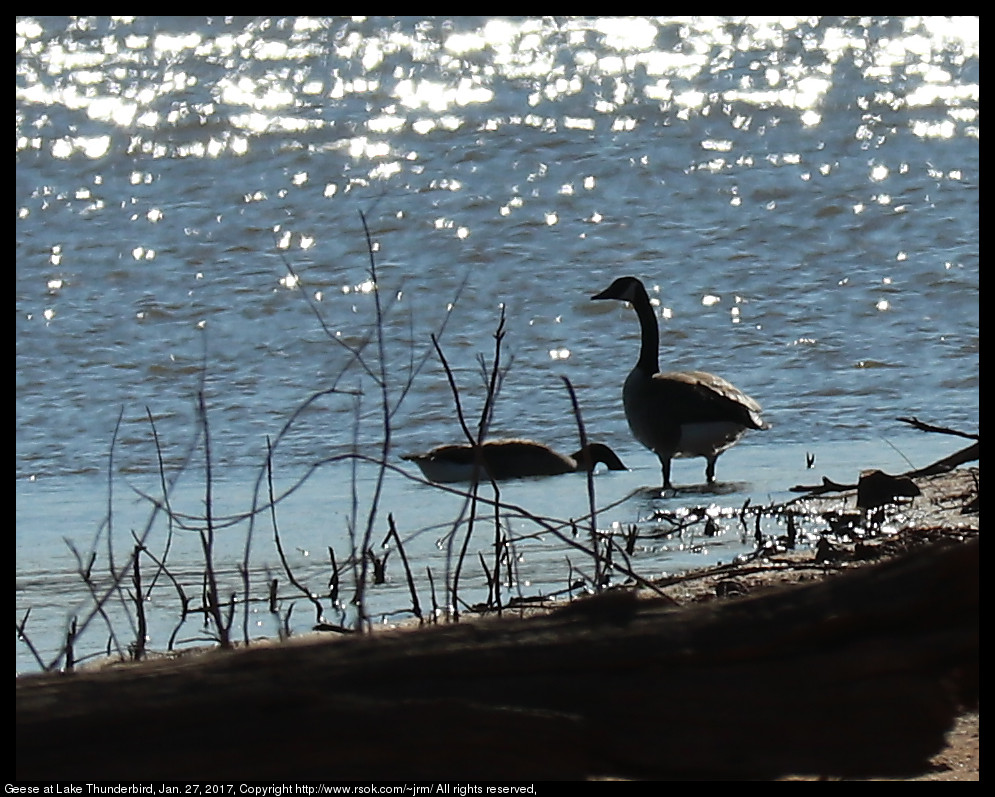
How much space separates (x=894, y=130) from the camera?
15.7 m

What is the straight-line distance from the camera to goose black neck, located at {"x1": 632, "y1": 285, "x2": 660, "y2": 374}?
9.71 m

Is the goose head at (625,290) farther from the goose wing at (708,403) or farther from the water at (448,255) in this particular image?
the goose wing at (708,403)

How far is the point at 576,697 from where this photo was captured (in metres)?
3.53

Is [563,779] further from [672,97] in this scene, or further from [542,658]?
[672,97]

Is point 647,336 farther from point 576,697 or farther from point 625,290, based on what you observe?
point 576,697

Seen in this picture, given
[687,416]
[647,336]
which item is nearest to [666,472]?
[687,416]

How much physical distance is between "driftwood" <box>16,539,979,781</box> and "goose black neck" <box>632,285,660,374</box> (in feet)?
19.3

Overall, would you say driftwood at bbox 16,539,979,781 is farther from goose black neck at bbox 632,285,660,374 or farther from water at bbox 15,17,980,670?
goose black neck at bbox 632,285,660,374

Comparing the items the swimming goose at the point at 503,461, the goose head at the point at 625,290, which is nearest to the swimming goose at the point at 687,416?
the swimming goose at the point at 503,461

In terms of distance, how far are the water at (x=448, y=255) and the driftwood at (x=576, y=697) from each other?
4.25 feet

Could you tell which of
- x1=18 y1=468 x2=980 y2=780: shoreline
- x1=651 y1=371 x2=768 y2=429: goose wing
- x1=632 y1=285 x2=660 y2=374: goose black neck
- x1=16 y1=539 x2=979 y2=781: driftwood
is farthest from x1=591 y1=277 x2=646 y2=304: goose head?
x1=16 y1=539 x2=979 y2=781: driftwood

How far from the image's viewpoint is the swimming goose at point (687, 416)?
8516mm

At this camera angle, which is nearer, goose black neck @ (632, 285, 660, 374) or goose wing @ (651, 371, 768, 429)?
goose wing @ (651, 371, 768, 429)
